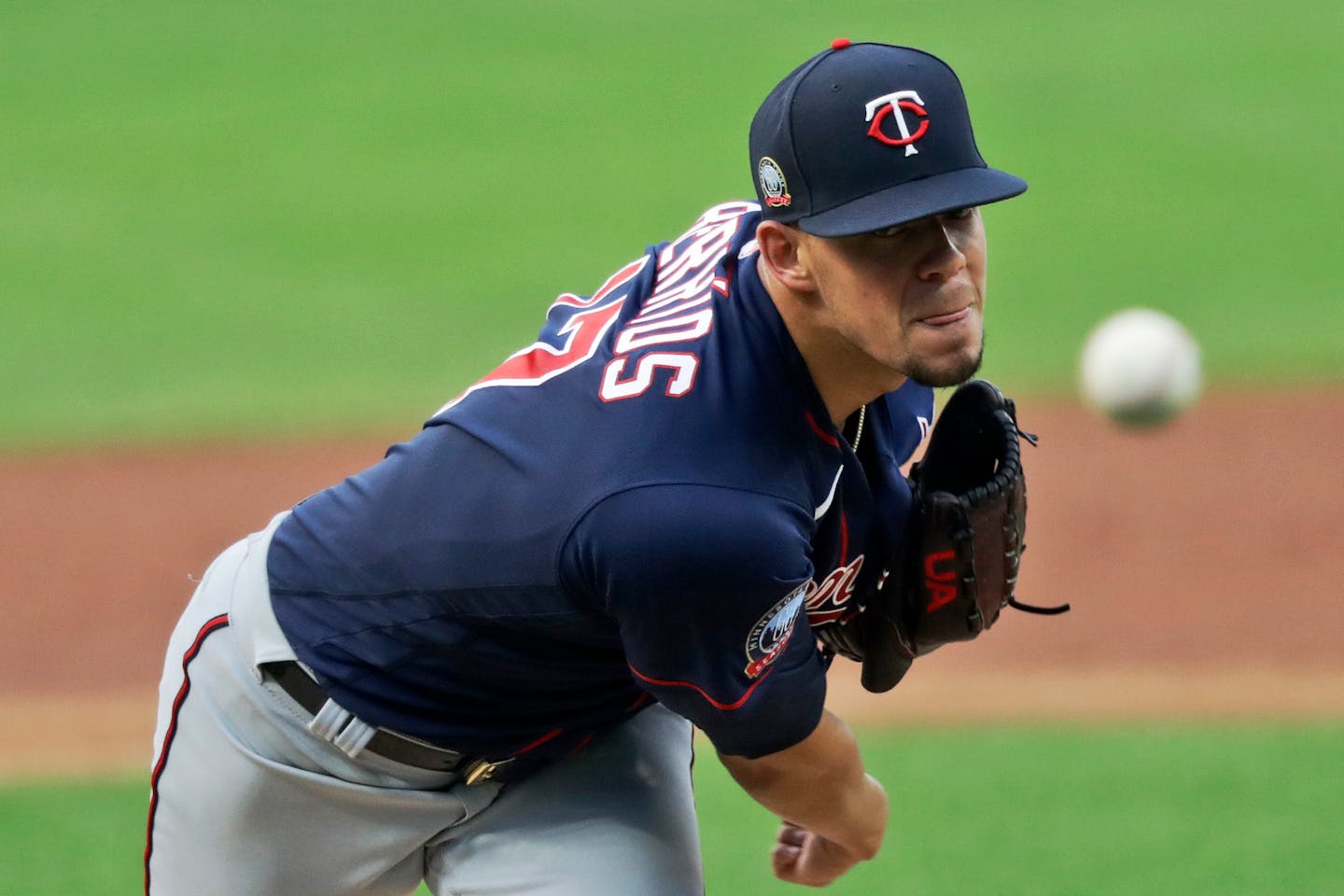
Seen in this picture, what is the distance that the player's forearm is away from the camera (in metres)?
2.93

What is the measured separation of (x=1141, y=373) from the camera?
5926mm

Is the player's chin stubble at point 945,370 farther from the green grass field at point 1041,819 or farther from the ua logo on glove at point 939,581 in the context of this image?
the green grass field at point 1041,819

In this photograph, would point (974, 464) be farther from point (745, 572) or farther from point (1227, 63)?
point (1227, 63)

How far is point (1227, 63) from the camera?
14.7 meters

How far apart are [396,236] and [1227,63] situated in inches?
275

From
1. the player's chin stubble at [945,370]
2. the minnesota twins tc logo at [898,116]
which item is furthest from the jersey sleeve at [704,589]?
the minnesota twins tc logo at [898,116]

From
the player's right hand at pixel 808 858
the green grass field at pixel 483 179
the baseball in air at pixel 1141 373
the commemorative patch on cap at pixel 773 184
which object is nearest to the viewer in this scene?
the commemorative patch on cap at pixel 773 184

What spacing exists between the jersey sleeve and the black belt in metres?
0.43

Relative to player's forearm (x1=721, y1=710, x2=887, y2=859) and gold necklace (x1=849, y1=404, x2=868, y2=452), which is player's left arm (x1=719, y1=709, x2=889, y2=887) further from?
gold necklace (x1=849, y1=404, x2=868, y2=452)

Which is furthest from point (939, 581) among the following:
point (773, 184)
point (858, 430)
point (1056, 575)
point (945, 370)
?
point (1056, 575)

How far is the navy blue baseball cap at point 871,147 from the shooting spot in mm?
2508

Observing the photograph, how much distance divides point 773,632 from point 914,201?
677 millimetres

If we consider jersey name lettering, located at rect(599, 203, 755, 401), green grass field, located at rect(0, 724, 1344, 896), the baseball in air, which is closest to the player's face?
jersey name lettering, located at rect(599, 203, 755, 401)

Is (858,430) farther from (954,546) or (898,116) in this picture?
(898,116)
